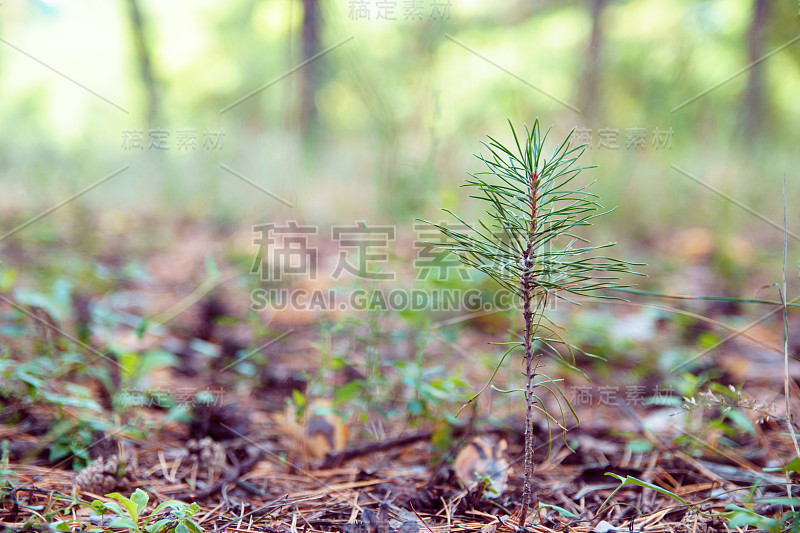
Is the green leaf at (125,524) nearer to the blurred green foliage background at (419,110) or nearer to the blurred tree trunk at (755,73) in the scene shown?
the blurred green foliage background at (419,110)

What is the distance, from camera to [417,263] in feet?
7.61

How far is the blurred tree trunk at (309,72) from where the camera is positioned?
496cm

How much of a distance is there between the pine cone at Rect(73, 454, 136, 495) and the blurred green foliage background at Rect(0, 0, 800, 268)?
1.20 meters

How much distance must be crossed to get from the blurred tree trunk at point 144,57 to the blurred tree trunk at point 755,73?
214 inches

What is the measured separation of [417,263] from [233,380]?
918 millimetres

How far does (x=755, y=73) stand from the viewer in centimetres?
600

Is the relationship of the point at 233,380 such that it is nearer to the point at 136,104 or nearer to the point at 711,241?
the point at 711,241

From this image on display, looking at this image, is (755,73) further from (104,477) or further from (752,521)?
(104,477)

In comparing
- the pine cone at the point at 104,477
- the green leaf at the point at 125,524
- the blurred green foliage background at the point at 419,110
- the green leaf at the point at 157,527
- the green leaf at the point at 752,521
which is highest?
the blurred green foliage background at the point at 419,110

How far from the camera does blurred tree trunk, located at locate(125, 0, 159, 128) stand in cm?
490

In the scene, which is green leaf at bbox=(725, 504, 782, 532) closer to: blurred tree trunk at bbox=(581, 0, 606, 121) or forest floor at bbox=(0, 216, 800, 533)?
forest floor at bbox=(0, 216, 800, 533)

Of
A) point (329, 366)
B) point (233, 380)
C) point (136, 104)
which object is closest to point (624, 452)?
point (329, 366)

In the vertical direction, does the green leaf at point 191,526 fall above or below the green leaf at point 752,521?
below

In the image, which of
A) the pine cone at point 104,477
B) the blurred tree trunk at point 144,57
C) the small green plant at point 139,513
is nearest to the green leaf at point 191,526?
the small green plant at point 139,513
